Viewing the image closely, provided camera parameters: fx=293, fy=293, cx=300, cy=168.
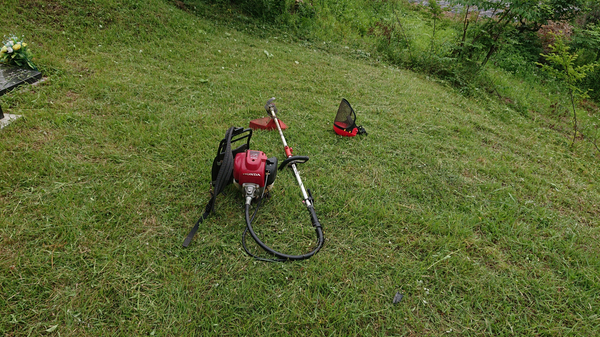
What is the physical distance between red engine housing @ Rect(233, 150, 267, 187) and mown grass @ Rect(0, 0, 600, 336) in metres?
0.34

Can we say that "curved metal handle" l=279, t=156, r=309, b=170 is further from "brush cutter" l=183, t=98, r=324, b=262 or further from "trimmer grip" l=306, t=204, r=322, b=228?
"trimmer grip" l=306, t=204, r=322, b=228

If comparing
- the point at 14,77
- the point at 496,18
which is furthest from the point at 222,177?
the point at 496,18

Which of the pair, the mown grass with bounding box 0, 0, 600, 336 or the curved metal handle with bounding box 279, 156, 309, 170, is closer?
the mown grass with bounding box 0, 0, 600, 336

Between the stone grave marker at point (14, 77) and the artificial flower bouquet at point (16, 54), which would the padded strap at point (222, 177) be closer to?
the stone grave marker at point (14, 77)

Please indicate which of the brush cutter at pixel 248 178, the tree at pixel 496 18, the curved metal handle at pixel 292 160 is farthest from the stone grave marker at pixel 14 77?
the tree at pixel 496 18

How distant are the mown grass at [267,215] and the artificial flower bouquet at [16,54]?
0.68 ft

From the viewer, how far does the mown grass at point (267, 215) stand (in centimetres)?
201

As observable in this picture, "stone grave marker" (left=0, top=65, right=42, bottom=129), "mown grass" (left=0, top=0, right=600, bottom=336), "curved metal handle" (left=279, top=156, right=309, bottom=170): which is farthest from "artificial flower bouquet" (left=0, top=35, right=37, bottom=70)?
"curved metal handle" (left=279, top=156, right=309, bottom=170)

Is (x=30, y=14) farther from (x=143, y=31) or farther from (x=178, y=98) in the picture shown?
(x=178, y=98)

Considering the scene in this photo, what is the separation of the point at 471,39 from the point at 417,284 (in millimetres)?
6735

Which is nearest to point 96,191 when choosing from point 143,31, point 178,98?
point 178,98

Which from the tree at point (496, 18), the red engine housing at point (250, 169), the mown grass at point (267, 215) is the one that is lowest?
the mown grass at point (267, 215)

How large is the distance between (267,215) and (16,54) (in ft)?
13.6

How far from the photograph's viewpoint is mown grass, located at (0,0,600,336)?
6.58ft
